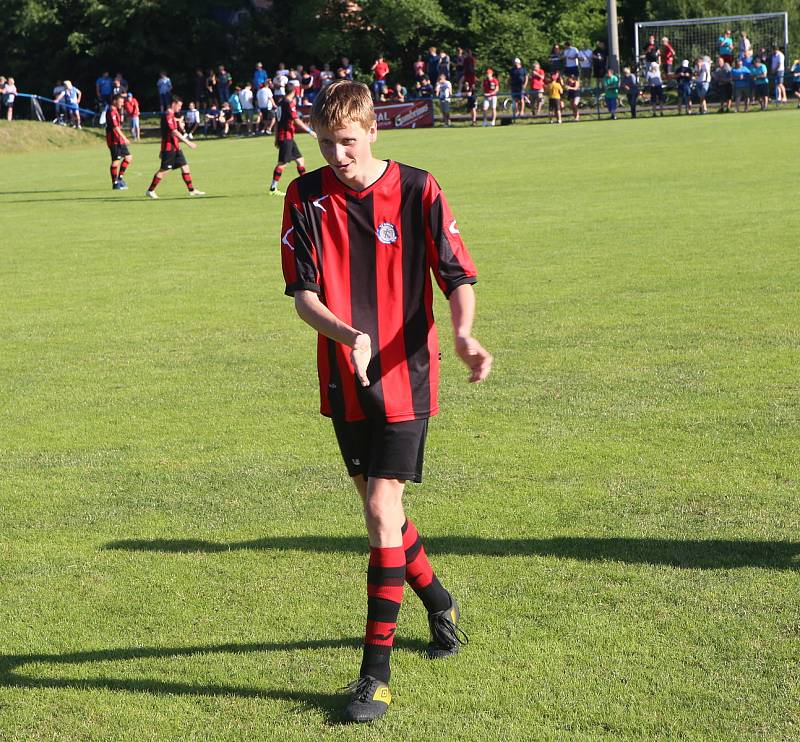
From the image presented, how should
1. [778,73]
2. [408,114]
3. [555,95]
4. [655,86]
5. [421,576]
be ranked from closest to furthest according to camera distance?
[421,576], [778,73], [655,86], [555,95], [408,114]

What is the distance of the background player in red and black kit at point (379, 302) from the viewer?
149 inches

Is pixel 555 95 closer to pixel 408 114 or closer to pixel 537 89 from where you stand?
pixel 537 89

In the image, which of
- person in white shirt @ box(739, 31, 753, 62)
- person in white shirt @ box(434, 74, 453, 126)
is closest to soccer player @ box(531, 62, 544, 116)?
person in white shirt @ box(434, 74, 453, 126)

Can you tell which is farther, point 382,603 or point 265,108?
point 265,108

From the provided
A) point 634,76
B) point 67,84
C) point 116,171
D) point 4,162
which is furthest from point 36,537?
point 67,84

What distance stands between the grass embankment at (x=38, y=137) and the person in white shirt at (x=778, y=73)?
948 inches

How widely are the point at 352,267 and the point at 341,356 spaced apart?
29 cm

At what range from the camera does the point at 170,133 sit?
21.4 meters

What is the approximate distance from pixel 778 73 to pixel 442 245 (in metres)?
39.3

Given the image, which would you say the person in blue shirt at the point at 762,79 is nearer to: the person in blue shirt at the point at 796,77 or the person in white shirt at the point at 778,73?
the person in white shirt at the point at 778,73

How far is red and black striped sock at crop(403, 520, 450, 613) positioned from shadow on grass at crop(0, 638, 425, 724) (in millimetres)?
183

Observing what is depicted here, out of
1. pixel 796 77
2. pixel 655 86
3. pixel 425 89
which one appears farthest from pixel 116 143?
pixel 796 77

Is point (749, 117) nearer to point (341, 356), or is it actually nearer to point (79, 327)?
point (79, 327)

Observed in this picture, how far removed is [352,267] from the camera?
12.6 feet
